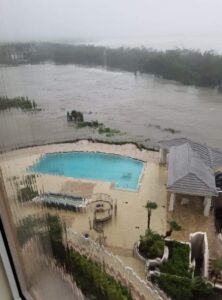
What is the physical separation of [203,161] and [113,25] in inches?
96.5

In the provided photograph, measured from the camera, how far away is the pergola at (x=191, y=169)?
7.65ft

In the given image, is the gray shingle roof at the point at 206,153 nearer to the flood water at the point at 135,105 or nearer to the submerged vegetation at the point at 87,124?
the flood water at the point at 135,105

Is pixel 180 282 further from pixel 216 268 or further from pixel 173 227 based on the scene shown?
pixel 173 227

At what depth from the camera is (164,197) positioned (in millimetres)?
2557

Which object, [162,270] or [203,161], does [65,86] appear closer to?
[203,161]

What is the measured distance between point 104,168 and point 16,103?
2780 millimetres

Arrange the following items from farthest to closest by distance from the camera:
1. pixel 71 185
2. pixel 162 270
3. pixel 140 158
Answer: pixel 140 158 → pixel 71 185 → pixel 162 270

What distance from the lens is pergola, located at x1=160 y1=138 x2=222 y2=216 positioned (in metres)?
2.33

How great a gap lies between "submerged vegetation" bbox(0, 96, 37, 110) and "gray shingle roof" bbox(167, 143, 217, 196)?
6.46 feet

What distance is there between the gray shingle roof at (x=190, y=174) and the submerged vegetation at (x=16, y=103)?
1.97m

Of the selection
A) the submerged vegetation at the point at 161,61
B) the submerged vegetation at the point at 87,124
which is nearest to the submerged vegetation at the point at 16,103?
the submerged vegetation at the point at 161,61

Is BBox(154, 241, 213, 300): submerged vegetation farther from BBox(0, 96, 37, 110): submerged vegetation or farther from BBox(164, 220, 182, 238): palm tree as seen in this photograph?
BBox(0, 96, 37, 110): submerged vegetation

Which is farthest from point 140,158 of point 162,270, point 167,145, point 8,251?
point 8,251

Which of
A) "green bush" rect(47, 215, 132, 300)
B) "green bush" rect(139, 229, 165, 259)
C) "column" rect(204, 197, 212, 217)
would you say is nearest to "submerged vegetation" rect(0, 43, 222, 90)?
"column" rect(204, 197, 212, 217)
